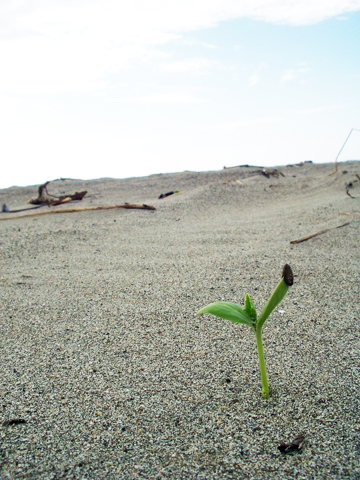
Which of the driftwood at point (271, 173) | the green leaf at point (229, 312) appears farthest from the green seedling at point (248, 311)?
the driftwood at point (271, 173)

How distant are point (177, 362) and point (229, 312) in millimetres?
351

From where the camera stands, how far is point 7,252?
8.46ft

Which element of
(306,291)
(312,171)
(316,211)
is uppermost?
(312,171)

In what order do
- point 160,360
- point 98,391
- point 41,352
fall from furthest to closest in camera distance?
point 41,352, point 160,360, point 98,391

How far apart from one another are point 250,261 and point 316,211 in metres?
1.40

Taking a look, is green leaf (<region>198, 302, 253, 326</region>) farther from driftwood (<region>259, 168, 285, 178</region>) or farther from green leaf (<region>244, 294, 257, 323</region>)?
driftwood (<region>259, 168, 285, 178</region>)

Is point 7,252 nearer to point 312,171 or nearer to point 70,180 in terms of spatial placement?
point 70,180

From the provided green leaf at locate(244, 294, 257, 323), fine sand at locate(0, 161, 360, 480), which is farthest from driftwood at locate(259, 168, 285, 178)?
green leaf at locate(244, 294, 257, 323)

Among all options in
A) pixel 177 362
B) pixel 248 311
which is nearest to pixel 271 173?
pixel 177 362

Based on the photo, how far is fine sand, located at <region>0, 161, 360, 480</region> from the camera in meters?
0.77

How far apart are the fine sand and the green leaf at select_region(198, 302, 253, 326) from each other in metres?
0.23

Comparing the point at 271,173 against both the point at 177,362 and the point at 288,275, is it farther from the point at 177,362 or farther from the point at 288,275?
the point at 288,275

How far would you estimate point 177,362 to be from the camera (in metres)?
1.08

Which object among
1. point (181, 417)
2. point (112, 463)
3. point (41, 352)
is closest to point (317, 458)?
point (181, 417)
